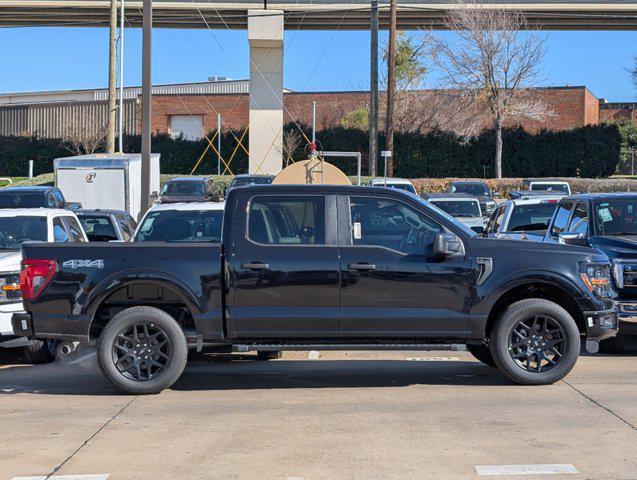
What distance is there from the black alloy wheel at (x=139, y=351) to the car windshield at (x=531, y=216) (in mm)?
9084

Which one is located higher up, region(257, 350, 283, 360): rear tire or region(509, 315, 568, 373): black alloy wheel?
region(509, 315, 568, 373): black alloy wheel

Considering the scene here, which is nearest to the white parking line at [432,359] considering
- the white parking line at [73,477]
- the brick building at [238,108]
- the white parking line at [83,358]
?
the white parking line at [83,358]

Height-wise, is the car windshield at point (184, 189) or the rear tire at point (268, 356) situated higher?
the car windshield at point (184, 189)

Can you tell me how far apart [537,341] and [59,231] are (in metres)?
6.96

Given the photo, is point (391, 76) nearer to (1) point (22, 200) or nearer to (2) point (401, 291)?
(1) point (22, 200)

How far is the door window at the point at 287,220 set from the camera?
9453mm

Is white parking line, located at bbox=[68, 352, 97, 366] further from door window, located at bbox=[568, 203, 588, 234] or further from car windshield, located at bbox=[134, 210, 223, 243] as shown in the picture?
door window, located at bbox=[568, 203, 588, 234]

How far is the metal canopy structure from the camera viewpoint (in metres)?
44.8

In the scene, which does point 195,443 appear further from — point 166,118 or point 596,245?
point 166,118

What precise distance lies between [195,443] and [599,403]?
12.4ft

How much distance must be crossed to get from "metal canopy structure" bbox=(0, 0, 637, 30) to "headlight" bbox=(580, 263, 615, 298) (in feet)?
118

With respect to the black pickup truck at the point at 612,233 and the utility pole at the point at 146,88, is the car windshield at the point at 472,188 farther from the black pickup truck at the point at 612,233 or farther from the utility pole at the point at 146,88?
the black pickup truck at the point at 612,233

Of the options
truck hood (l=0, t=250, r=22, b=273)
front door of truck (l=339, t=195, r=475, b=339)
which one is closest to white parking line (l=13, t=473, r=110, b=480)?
front door of truck (l=339, t=195, r=475, b=339)

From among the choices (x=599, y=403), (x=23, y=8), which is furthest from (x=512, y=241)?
(x=23, y=8)
